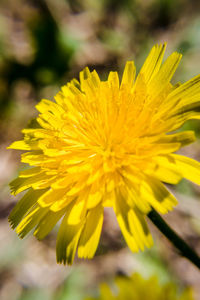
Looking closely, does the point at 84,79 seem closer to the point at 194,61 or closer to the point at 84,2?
the point at 194,61

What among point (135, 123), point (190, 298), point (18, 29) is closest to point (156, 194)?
point (135, 123)

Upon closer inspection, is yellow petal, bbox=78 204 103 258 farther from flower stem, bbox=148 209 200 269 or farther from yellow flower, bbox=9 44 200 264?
flower stem, bbox=148 209 200 269

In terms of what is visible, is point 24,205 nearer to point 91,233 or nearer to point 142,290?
point 91,233

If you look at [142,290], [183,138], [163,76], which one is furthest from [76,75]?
[142,290]

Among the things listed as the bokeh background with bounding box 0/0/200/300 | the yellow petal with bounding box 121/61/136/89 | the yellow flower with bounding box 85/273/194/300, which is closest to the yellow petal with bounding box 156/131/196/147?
the yellow petal with bounding box 121/61/136/89

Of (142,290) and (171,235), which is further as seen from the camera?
(142,290)

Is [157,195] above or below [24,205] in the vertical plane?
below
